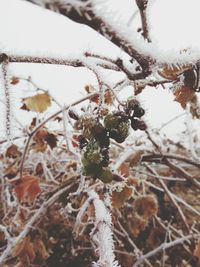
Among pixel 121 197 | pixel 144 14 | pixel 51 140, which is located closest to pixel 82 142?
pixel 144 14

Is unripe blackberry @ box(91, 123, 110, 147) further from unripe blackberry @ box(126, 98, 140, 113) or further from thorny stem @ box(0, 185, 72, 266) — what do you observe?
thorny stem @ box(0, 185, 72, 266)

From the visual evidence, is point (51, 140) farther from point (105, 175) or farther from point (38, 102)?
point (105, 175)

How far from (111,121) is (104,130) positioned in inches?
1.0

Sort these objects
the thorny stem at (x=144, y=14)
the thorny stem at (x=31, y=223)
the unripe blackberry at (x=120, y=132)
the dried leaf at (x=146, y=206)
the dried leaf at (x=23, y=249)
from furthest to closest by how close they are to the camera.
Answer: the dried leaf at (x=146, y=206) < the dried leaf at (x=23, y=249) < the thorny stem at (x=31, y=223) < the unripe blackberry at (x=120, y=132) < the thorny stem at (x=144, y=14)

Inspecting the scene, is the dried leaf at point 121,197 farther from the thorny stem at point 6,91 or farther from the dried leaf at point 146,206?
the thorny stem at point 6,91

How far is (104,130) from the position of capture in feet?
2.47

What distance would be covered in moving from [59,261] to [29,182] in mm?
1722

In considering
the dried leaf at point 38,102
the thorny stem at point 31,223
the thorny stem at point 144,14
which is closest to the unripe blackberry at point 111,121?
the thorny stem at point 144,14

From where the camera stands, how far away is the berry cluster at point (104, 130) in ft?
2.43

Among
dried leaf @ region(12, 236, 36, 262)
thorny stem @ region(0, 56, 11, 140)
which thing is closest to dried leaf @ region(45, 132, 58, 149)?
dried leaf @ region(12, 236, 36, 262)

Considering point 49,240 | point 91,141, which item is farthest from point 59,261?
point 91,141

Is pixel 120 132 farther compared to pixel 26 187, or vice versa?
pixel 26 187

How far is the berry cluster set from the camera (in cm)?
74

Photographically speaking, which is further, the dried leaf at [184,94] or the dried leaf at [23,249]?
the dried leaf at [23,249]
